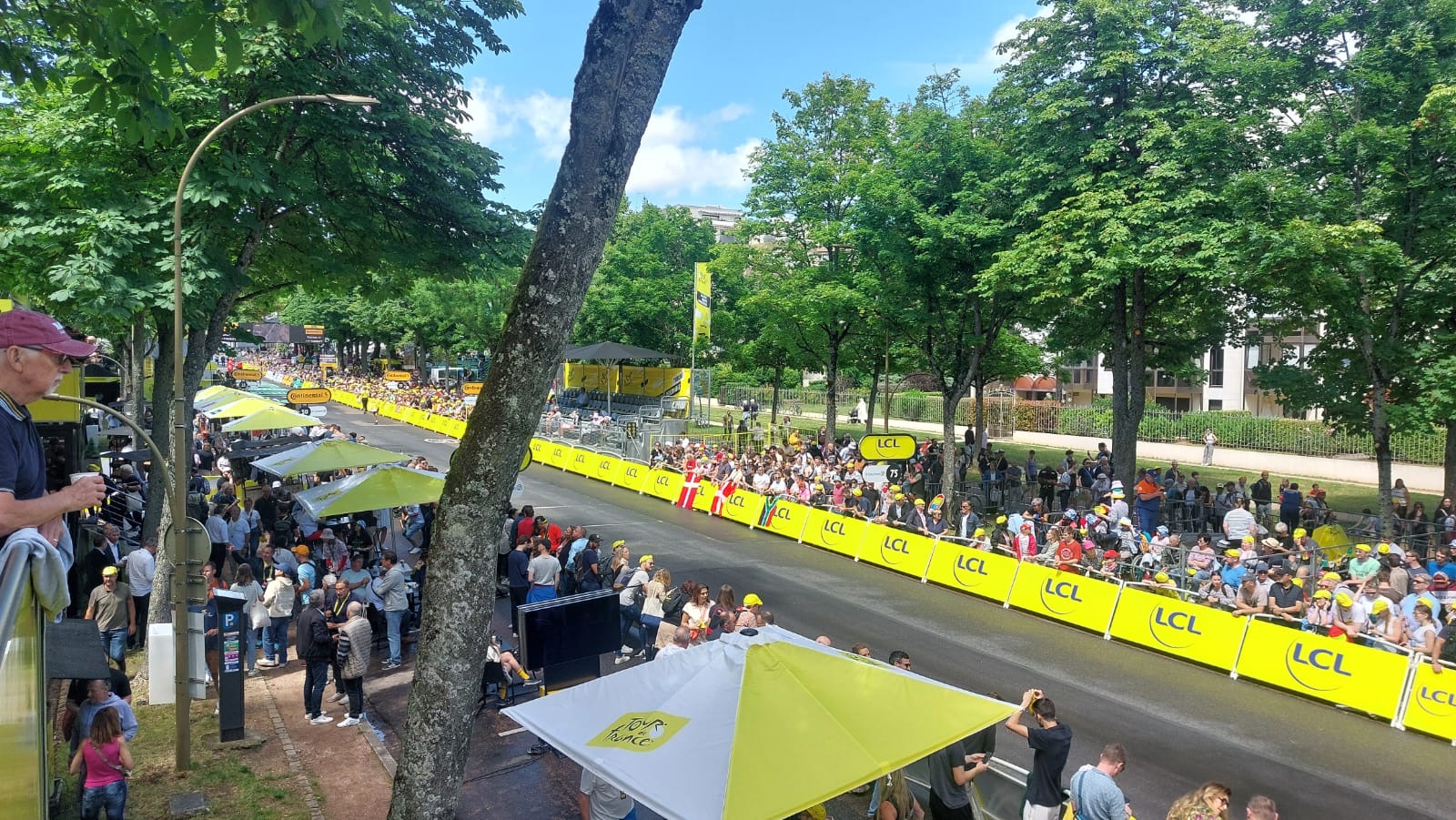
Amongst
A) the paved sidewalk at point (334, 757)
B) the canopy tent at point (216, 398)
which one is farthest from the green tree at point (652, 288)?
the paved sidewalk at point (334, 757)

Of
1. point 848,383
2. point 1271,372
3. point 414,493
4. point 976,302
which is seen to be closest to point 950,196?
point 976,302

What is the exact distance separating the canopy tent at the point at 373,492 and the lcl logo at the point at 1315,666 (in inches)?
554

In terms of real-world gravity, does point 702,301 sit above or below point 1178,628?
above

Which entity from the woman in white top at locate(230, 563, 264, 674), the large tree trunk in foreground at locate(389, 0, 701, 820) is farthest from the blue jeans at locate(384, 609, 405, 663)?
the large tree trunk in foreground at locate(389, 0, 701, 820)

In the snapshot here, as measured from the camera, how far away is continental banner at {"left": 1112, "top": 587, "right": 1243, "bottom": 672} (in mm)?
13289

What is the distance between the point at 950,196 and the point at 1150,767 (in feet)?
52.6

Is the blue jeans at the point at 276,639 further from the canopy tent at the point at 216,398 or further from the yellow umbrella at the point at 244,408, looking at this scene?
the canopy tent at the point at 216,398

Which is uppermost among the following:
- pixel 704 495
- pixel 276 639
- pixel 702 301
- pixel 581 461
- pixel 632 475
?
pixel 702 301

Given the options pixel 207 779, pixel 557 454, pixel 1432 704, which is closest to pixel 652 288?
pixel 557 454

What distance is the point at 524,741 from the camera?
1042 cm

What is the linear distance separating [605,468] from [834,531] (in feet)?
40.2

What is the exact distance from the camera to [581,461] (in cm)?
3228

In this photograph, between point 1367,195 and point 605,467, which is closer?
point 1367,195

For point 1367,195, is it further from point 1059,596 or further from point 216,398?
point 216,398
